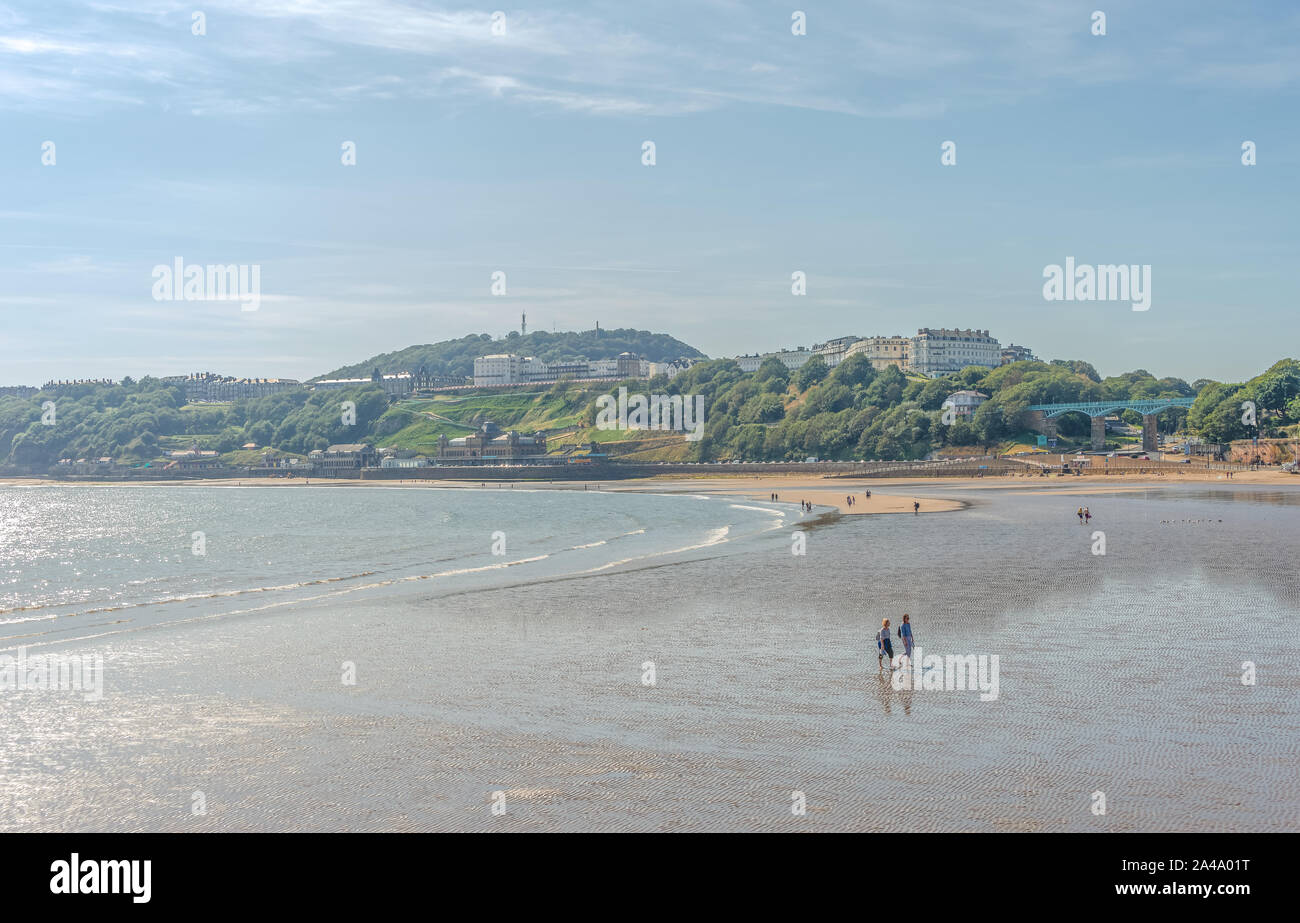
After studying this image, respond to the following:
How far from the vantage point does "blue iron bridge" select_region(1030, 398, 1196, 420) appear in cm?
16275

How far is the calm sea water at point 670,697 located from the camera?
47.3ft

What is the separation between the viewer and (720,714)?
19.3 m

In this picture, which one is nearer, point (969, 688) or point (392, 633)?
point (969, 688)

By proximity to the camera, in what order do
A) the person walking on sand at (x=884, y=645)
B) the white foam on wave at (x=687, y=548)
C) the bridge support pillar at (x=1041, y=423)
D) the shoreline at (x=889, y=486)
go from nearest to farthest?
the person walking on sand at (x=884, y=645), the white foam on wave at (x=687, y=548), the shoreline at (x=889, y=486), the bridge support pillar at (x=1041, y=423)

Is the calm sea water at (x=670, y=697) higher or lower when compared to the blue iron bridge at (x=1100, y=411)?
lower

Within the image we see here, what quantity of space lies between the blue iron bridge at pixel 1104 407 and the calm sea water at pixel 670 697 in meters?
122

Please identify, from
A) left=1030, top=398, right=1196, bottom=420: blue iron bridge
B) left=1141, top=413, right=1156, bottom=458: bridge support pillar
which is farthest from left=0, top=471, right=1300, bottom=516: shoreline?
left=1030, top=398, right=1196, bottom=420: blue iron bridge

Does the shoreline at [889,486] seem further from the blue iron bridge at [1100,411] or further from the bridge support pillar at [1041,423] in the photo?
the blue iron bridge at [1100,411]

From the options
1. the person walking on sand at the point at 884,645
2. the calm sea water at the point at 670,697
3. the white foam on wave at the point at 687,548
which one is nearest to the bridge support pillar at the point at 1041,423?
the white foam on wave at the point at 687,548

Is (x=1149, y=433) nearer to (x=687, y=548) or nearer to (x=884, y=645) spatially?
(x=687, y=548)
